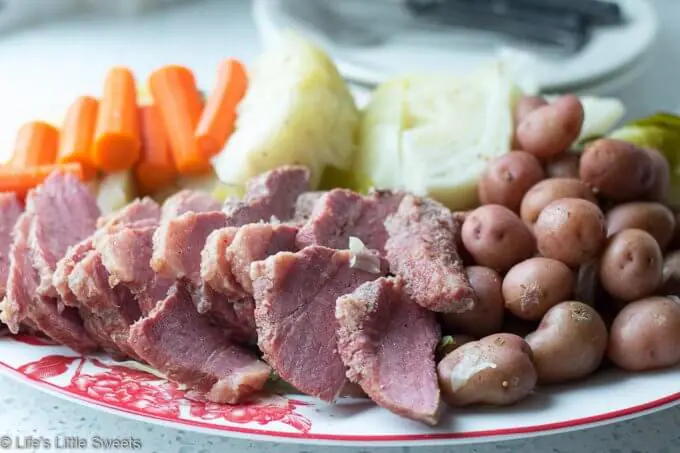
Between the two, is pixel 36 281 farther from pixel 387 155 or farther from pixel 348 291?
pixel 387 155

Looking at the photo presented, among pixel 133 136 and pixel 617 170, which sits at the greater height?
pixel 133 136

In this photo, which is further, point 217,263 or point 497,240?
point 497,240

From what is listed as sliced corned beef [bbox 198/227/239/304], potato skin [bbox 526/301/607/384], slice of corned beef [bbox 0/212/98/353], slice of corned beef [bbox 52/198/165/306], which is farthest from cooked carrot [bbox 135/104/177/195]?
potato skin [bbox 526/301/607/384]

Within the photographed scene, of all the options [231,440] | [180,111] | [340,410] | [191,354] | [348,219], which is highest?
[180,111]

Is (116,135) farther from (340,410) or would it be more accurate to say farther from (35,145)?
(340,410)

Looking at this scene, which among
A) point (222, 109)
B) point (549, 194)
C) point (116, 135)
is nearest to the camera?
point (549, 194)

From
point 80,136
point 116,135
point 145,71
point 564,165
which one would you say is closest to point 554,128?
point 564,165

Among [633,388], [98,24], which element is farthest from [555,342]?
[98,24]
